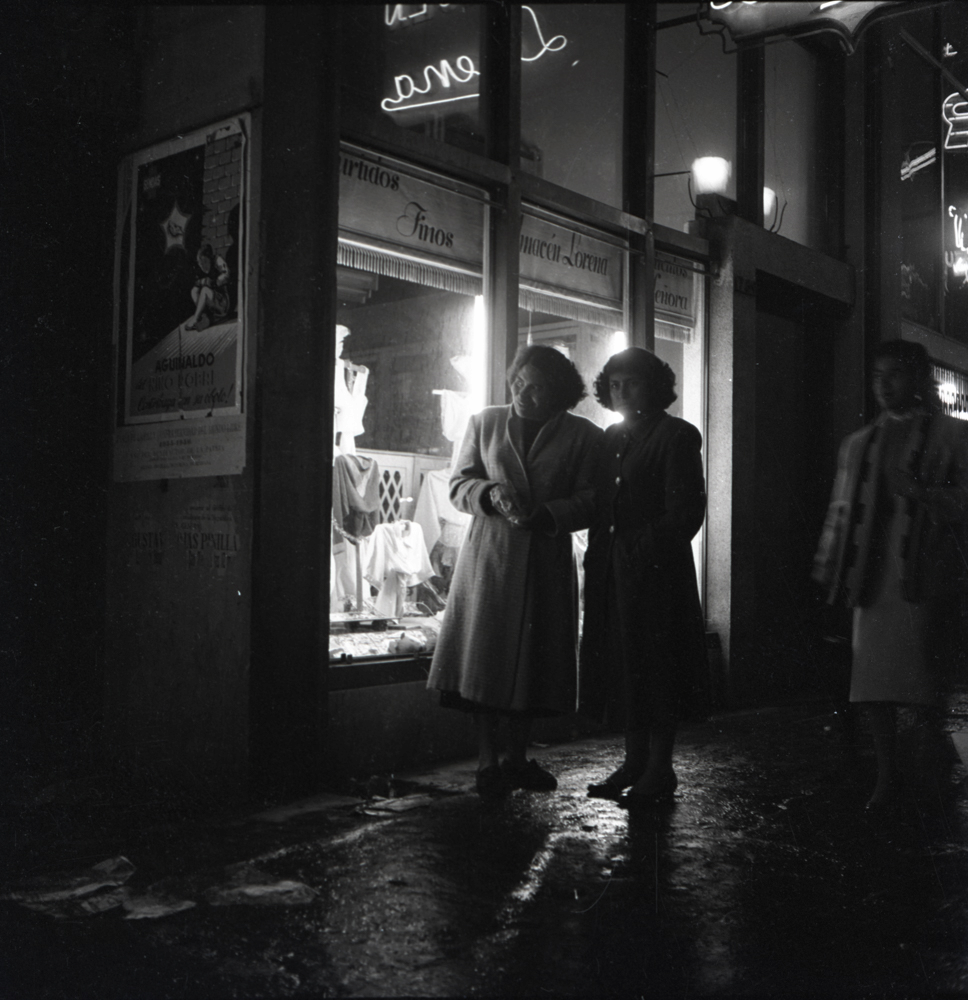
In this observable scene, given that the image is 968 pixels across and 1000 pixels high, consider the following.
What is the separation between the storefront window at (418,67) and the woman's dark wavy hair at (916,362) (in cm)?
288

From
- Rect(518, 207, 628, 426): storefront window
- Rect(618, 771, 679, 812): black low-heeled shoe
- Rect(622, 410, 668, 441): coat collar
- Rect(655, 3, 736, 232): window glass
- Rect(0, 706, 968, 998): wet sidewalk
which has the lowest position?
Rect(0, 706, 968, 998): wet sidewalk

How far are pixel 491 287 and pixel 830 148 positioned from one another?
5.09 metres

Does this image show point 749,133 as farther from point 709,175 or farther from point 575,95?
point 575,95

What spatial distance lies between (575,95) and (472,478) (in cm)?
340

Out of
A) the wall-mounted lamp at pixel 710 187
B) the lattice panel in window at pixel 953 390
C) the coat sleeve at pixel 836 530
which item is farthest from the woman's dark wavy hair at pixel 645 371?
the lattice panel in window at pixel 953 390

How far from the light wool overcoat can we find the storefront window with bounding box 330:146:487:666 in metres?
0.93

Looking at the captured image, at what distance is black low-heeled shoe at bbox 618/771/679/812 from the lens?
5051 millimetres

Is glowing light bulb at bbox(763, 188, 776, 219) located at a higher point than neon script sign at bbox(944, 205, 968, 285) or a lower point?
lower

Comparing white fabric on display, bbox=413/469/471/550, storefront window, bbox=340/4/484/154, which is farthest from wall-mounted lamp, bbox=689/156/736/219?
white fabric on display, bbox=413/469/471/550

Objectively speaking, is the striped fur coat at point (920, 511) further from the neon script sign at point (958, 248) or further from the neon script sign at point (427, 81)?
the neon script sign at point (958, 248)

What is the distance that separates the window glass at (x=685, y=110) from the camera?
8.31 metres

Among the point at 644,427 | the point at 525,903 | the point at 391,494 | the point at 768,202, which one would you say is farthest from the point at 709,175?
the point at 525,903

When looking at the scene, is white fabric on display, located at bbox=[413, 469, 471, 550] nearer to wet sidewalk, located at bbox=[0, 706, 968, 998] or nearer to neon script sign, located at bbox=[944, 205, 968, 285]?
wet sidewalk, located at bbox=[0, 706, 968, 998]

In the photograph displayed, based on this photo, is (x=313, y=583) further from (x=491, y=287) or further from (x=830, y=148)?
(x=830, y=148)
